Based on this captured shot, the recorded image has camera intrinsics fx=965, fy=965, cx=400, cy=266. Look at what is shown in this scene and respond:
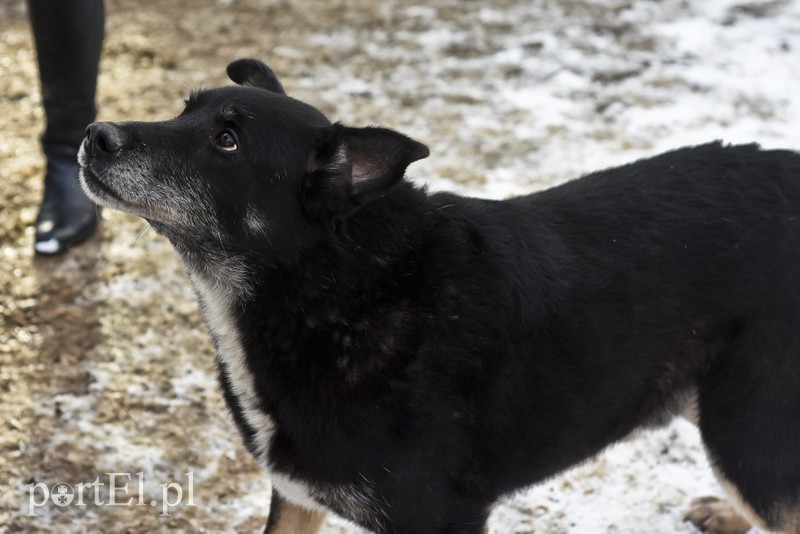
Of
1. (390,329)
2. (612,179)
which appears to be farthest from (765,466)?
(390,329)

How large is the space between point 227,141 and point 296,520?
49.9 inches

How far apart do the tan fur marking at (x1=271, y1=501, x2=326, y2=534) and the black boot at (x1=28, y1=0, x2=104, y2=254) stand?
225 centimetres

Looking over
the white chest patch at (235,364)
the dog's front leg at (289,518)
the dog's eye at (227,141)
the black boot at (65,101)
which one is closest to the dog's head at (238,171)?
the dog's eye at (227,141)

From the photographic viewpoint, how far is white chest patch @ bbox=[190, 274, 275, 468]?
2896 mm

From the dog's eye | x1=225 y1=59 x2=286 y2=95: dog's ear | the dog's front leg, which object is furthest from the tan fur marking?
x1=225 y1=59 x2=286 y2=95: dog's ear

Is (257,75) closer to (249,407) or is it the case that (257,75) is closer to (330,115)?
(249,407)

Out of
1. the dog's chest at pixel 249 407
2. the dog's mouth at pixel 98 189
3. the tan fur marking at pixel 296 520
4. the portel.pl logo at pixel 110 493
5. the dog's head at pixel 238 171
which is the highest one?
the dog's head at pixel 238 171

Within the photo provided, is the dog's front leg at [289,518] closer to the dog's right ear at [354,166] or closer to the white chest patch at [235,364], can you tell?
the white chest patch at [235,364]

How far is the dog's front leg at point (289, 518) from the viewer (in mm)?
3145

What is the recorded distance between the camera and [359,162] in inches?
106

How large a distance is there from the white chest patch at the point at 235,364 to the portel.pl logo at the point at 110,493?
866 millimetres

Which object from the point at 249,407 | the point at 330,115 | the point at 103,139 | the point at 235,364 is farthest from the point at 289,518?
the point at 330,115

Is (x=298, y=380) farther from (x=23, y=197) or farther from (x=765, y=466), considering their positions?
(x=23, y=197)

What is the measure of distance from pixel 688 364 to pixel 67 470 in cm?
232
